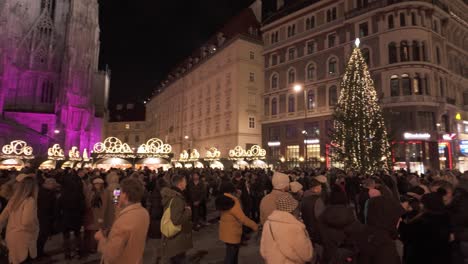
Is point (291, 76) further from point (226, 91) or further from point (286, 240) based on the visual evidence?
point (286, 240)

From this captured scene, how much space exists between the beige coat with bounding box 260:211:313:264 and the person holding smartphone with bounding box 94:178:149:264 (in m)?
1.52

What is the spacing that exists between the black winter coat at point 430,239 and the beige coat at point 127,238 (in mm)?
3774

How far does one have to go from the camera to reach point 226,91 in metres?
48.0

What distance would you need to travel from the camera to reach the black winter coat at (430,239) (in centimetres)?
430

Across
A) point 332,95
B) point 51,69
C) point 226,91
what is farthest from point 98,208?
point 51,69

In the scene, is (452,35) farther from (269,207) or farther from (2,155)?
(2,155)

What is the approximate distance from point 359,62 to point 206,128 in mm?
34375

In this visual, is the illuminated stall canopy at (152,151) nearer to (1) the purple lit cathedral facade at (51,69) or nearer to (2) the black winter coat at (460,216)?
(2) the black winter coat at (460,216)

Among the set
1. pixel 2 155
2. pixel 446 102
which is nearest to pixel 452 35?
pixel 446 102

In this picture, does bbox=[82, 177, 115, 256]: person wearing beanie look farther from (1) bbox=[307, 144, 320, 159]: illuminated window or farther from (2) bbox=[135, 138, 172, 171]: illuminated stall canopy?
(1) bbox=[307, 144, 320, 159]: illuminated window

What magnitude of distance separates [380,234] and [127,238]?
3.38 meters

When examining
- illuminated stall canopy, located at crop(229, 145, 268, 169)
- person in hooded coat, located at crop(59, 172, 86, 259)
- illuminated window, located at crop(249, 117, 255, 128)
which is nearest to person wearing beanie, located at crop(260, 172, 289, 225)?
person in hooded coat, located at crop(59, 172, 86, 259)

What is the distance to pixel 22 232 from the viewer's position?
5078 millimetres

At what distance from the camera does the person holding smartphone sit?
342 centimetres
